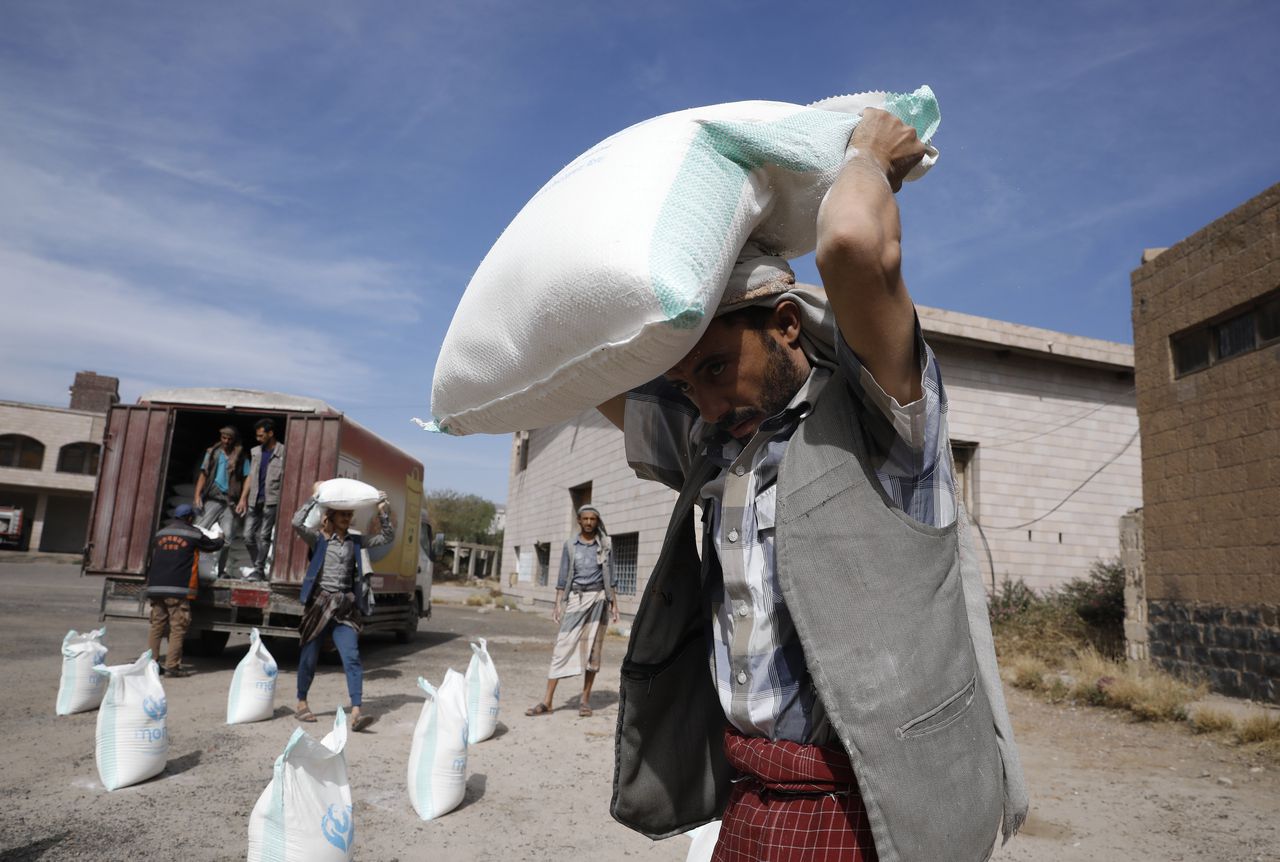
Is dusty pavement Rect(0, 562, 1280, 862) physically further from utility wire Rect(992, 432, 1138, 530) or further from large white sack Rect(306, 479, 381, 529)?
utility wire Rect(992, 432, 1138, 530)

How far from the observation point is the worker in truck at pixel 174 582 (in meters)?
7.61

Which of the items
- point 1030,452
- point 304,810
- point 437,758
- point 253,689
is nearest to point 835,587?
point 304,810

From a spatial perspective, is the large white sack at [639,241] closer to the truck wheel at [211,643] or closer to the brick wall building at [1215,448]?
the brick wall building at [1215,448]

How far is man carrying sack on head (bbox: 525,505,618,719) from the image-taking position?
732cm

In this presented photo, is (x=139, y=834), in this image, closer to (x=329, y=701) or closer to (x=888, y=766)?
(x=329, y=701)

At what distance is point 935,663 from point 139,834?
424cm

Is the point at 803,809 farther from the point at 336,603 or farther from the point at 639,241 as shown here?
the point at 336,603

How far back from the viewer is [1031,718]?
7.94 m

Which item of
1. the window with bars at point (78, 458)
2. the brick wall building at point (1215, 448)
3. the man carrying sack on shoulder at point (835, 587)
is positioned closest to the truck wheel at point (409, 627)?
the brick wall building at point (1215, 448)

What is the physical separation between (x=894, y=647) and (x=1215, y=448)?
9316 millimetres

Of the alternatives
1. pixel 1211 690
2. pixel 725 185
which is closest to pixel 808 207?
pixel 725 185

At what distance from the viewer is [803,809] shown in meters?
1.31

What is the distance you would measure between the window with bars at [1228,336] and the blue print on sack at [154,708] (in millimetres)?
9847

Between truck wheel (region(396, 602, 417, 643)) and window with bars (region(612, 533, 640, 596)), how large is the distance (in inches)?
190
